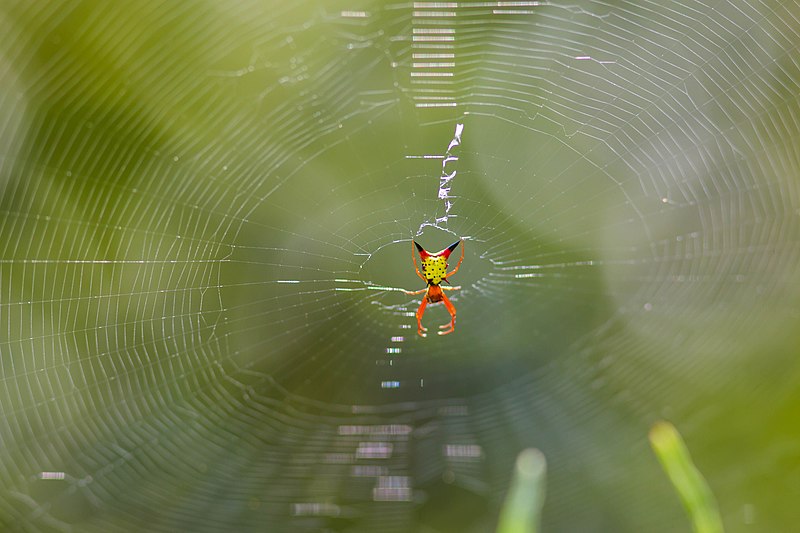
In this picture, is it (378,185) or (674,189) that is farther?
(674,189)

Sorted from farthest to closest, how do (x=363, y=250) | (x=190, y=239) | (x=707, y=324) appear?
(x=707, y=324), (x=363, y=250), (x=190, y=239)

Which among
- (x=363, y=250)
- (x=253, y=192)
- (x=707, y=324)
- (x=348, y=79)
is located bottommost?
(x=707, y=324)

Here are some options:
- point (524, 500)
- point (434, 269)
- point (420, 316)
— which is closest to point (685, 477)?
point (524, 500)

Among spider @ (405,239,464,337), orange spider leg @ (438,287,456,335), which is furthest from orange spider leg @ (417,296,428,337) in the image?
orange spider leg @ (438,287,456,335)

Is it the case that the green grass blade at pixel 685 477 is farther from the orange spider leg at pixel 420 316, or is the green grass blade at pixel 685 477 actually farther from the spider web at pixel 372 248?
the orange spider leg at pixel 420 316

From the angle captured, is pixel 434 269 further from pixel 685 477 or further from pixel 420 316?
pixel 685 477

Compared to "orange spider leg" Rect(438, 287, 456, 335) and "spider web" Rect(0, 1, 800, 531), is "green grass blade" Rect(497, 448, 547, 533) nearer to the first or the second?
"spider web" Rect(0, 1, 800, 531)

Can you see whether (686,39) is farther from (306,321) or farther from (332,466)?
(332,466)

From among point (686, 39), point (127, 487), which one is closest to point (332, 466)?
point (127, 487)

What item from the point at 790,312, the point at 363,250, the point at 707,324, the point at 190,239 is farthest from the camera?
the point at 707,324
